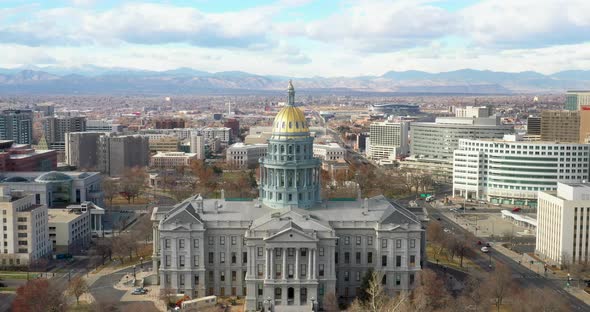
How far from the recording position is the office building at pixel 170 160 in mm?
190288

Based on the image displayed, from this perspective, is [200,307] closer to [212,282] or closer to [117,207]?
[212,282]

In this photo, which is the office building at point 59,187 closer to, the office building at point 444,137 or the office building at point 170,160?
the office building at point 170,160

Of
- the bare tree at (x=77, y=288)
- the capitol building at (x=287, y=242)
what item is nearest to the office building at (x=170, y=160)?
the capitol building at (x=287, y=242)

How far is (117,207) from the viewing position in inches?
5118

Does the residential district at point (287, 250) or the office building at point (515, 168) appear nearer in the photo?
the residential district at point (287, 250)

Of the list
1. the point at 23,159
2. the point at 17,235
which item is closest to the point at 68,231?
the point at 17,235

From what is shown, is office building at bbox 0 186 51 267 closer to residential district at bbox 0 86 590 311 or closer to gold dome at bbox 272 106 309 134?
residential district at bbox 0 86 590 311

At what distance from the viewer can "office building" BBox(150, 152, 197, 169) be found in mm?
190288

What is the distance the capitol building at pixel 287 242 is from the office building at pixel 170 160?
111965 mm

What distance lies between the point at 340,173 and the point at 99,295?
94.5 meters

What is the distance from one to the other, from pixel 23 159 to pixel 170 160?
56.0 metres

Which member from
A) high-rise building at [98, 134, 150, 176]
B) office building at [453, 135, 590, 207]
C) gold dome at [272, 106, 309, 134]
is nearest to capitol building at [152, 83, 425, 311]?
gold dome at [272, 106, 309, 134]

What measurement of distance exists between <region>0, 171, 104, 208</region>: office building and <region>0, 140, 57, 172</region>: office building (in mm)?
13326

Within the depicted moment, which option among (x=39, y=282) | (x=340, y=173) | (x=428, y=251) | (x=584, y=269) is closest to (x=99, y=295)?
(x=39, y=282)
